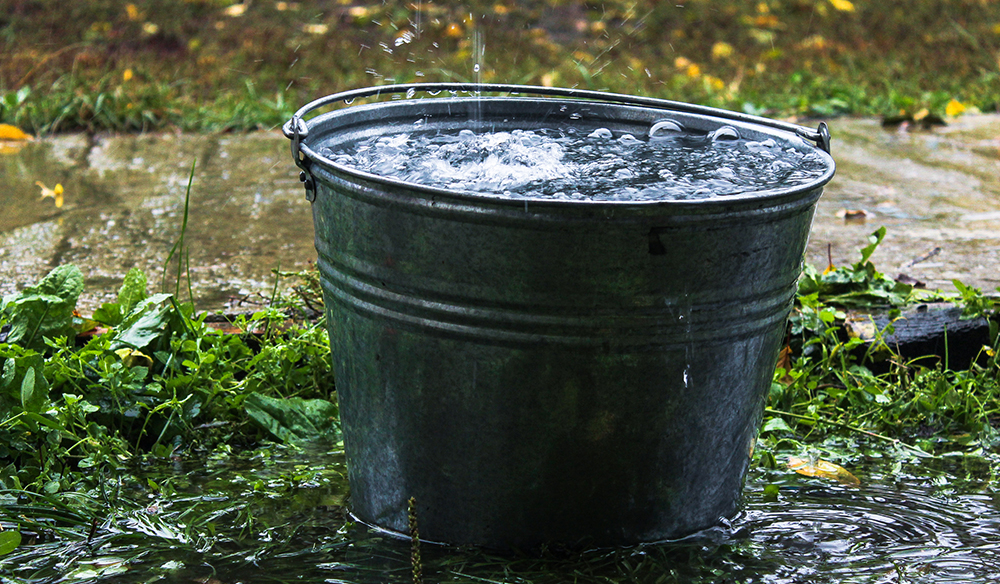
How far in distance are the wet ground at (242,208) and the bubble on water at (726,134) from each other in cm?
123

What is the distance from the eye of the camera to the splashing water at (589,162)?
1.91 m

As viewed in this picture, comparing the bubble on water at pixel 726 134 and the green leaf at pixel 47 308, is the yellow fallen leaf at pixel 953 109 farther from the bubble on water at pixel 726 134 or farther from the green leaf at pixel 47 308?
the green leaf at pixel 47 308

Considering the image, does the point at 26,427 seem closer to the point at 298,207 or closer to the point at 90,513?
the point at 90,513

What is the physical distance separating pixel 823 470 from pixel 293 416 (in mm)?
1270

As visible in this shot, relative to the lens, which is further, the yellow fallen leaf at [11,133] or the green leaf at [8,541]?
the yellow fallen leaf at [11,133]

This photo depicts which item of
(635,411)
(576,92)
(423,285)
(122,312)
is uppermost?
(576,92)

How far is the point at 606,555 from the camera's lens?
1.83m

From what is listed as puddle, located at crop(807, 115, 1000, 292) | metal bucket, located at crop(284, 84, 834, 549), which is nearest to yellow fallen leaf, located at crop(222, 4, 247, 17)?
puddle, located at crop(807, 115, 1000, 292)

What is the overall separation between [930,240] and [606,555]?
2.28 m

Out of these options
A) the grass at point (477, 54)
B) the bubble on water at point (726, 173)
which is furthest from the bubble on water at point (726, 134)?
the grass at point (477, 54)

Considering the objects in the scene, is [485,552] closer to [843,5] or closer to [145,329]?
[145,329]

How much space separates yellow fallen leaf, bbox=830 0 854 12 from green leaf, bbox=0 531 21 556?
278 inches

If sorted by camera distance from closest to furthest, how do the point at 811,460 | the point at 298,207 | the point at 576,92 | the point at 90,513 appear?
1. the point at 90,513
2. the point at 576,92
3. the point at 811,460
4. the point at 298,207

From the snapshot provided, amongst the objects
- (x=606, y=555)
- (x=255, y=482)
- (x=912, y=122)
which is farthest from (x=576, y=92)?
(x=912, y=122)
